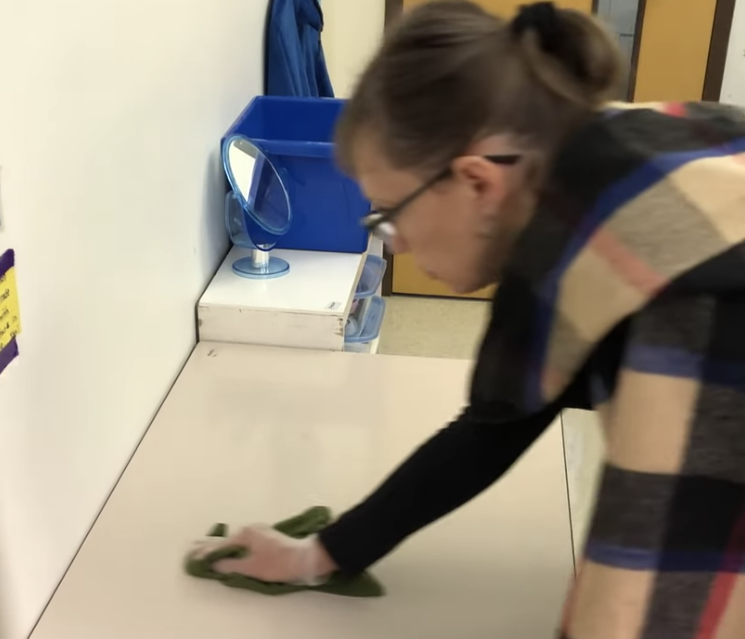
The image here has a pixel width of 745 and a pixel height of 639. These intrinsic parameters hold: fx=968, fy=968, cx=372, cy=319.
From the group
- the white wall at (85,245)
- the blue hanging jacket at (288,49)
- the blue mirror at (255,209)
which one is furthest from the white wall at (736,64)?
the white wall at (85,245)

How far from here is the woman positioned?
25.2 inches

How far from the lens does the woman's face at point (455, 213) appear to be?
729 mm

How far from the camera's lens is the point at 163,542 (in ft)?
3.49

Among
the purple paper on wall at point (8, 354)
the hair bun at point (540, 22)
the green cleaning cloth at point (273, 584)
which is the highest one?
the hair bun at point (540, 22)

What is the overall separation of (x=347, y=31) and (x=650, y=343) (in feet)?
7.92

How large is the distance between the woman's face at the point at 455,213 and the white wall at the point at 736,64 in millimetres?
2334

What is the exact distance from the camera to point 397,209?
79cm

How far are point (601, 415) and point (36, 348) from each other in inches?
20.8

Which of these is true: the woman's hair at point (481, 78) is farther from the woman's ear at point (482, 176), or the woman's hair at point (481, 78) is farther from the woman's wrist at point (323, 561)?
the woman's wrist at point (323, 561)

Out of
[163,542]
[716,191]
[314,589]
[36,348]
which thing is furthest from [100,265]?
[716,191]

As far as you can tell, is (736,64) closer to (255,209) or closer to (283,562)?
(255,209)

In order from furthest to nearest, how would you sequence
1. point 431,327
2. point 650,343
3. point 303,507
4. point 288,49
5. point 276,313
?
1. point 431,327
2. point 288,49
3. point 276,313
4. point 303,507
5. point 650,343

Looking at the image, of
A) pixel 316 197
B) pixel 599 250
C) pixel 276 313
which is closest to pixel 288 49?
pixel 316 197

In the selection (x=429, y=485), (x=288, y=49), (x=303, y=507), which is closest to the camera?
(x=429, y=485)
